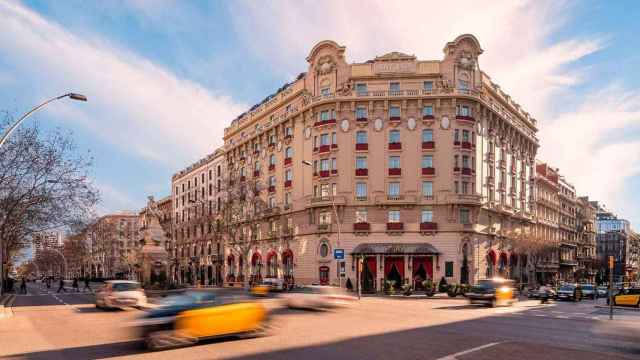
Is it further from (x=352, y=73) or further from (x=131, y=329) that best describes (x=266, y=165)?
(x=131, y=329)

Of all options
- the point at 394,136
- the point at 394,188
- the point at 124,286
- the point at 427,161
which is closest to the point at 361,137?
the point at 394,136

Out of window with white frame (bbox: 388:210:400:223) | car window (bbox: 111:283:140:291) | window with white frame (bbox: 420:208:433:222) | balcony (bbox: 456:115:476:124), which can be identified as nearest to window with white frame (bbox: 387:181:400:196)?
window with white frame (bbox: 388:210:400:223)

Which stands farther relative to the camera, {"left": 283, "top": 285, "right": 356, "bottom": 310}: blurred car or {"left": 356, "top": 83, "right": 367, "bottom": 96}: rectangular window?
{"left": 356, "top": 83, "right": 367, "bottom": 96}: rectangular window

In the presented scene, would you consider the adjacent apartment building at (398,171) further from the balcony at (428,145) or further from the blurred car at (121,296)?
the blurred car at (121,296)

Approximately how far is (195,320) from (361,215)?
4136 centimetres

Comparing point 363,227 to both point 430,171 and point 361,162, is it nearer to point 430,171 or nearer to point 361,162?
point 361,162

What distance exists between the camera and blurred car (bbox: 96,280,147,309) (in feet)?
89.4

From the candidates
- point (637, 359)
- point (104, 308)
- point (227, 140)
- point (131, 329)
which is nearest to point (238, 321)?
point (131, 329)

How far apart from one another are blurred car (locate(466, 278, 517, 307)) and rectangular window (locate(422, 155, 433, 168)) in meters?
22.3

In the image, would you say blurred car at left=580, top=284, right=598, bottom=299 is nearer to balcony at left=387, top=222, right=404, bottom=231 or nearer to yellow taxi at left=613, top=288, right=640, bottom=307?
yellow taxi at left=613, top=288, right=640, bottom=307

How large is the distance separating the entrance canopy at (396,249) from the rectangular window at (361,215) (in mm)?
2634

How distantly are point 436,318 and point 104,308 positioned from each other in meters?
17.7

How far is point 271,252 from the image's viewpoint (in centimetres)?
6638

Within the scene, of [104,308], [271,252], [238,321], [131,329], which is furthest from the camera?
[271,252]
